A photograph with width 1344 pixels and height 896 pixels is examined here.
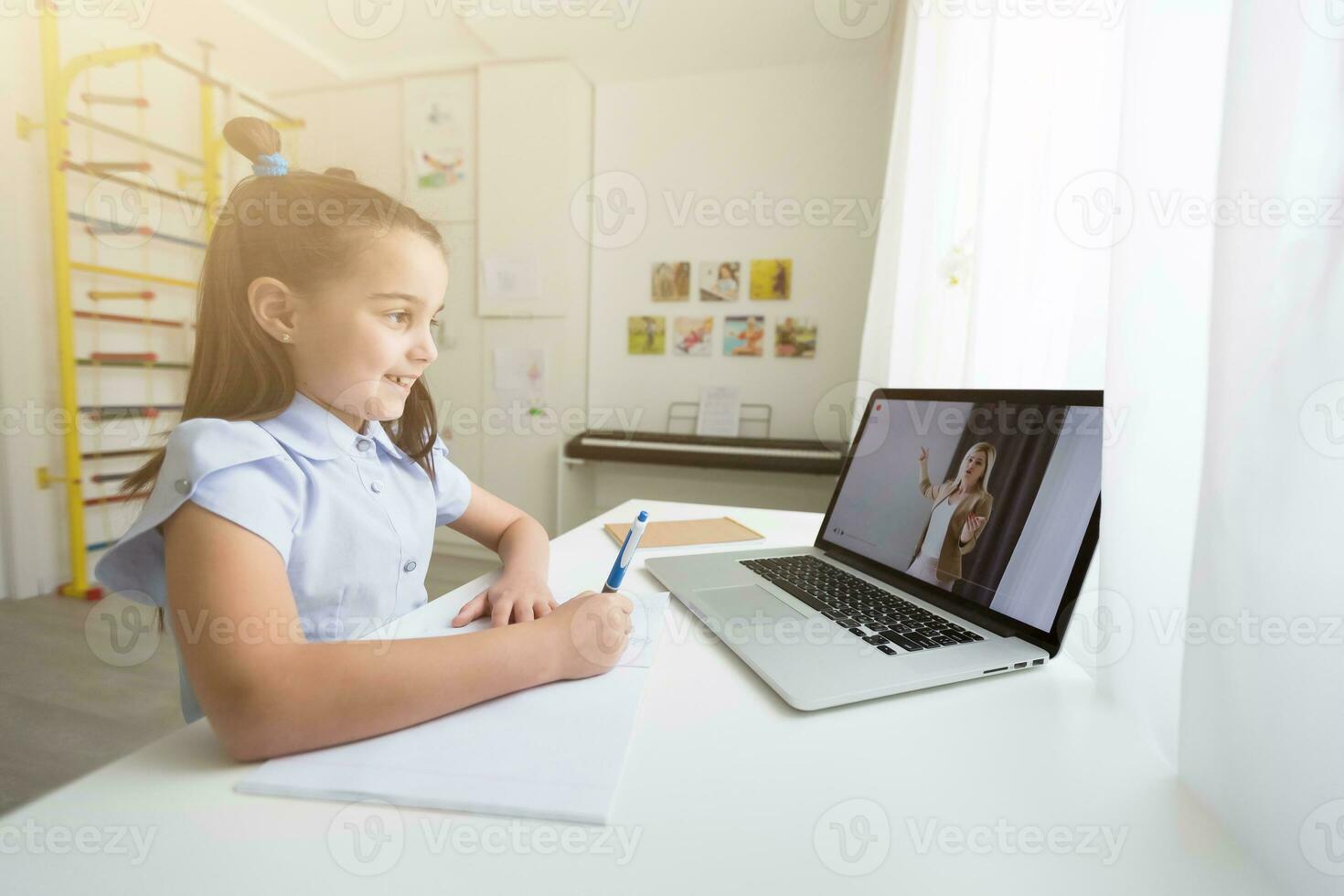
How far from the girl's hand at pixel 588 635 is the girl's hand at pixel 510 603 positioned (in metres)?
0.10

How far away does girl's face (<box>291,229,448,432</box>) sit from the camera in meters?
0.59

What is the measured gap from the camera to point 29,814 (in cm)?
32

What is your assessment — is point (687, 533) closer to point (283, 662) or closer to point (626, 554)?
point (626, 554)

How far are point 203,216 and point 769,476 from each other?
2.86 meters

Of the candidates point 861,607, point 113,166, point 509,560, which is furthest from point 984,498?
point 113,166

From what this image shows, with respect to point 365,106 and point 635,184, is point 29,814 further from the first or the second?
point 365,106

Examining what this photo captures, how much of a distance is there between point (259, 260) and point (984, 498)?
77 cm

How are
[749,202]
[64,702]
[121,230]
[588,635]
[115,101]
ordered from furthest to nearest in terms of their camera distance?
[749,202] → [121,230] → [115,101] → [64,702] → [588,635]

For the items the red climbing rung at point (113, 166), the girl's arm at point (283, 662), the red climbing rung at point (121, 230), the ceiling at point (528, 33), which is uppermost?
the ceiling at point (528, 33)

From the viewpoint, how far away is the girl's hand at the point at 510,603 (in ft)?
2.02

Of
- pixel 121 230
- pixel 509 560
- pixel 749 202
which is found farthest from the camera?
pixel 749 202

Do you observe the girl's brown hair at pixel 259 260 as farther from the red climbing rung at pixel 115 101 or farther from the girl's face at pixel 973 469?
the red climbing rung at pixel 115 101

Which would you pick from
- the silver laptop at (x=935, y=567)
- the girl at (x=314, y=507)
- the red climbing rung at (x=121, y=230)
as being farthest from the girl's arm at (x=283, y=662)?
the red climbing rung at (x=121, y=230)

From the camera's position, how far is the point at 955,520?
0.65m
